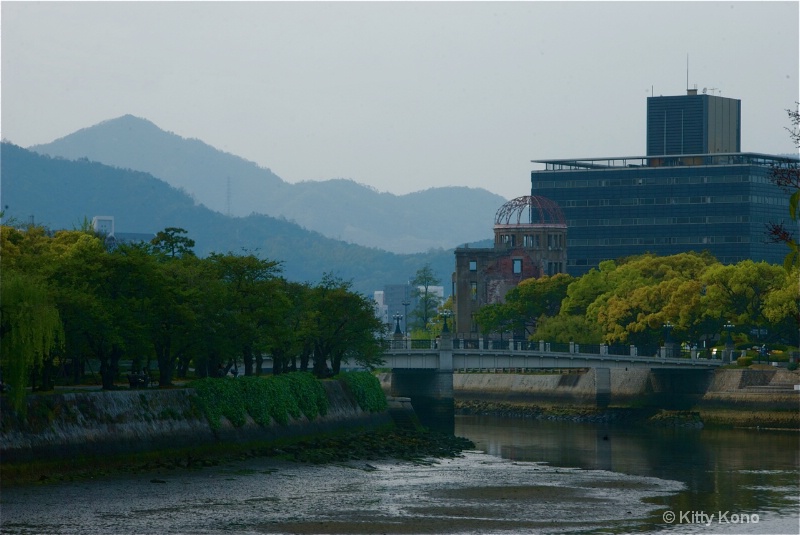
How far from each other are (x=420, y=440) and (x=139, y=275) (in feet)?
82.9

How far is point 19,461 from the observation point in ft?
196

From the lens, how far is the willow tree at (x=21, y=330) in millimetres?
59875

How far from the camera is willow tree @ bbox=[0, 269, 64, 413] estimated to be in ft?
196

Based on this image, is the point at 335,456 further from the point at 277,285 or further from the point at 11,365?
the point at 11,365

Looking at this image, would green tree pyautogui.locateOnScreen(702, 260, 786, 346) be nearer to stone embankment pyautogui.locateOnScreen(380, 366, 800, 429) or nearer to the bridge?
the bridge

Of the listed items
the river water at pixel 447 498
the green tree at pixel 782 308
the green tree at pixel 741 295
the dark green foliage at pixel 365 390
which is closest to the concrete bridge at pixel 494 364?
the green tree at pixel 741 295

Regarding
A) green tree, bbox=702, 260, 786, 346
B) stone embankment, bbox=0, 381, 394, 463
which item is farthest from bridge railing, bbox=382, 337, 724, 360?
stone embankment, bbox=0, 381, 394, 463

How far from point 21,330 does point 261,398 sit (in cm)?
2425

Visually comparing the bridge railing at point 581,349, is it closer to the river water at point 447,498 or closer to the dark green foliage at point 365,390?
the dark green foliage at point 365,390

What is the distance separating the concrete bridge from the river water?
3672cm

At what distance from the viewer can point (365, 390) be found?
105250mm

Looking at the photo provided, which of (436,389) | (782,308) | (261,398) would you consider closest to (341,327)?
(436,389)

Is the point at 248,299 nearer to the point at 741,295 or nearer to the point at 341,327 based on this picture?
the point at 341,327

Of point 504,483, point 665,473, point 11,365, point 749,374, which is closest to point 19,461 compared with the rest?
point 11,365
